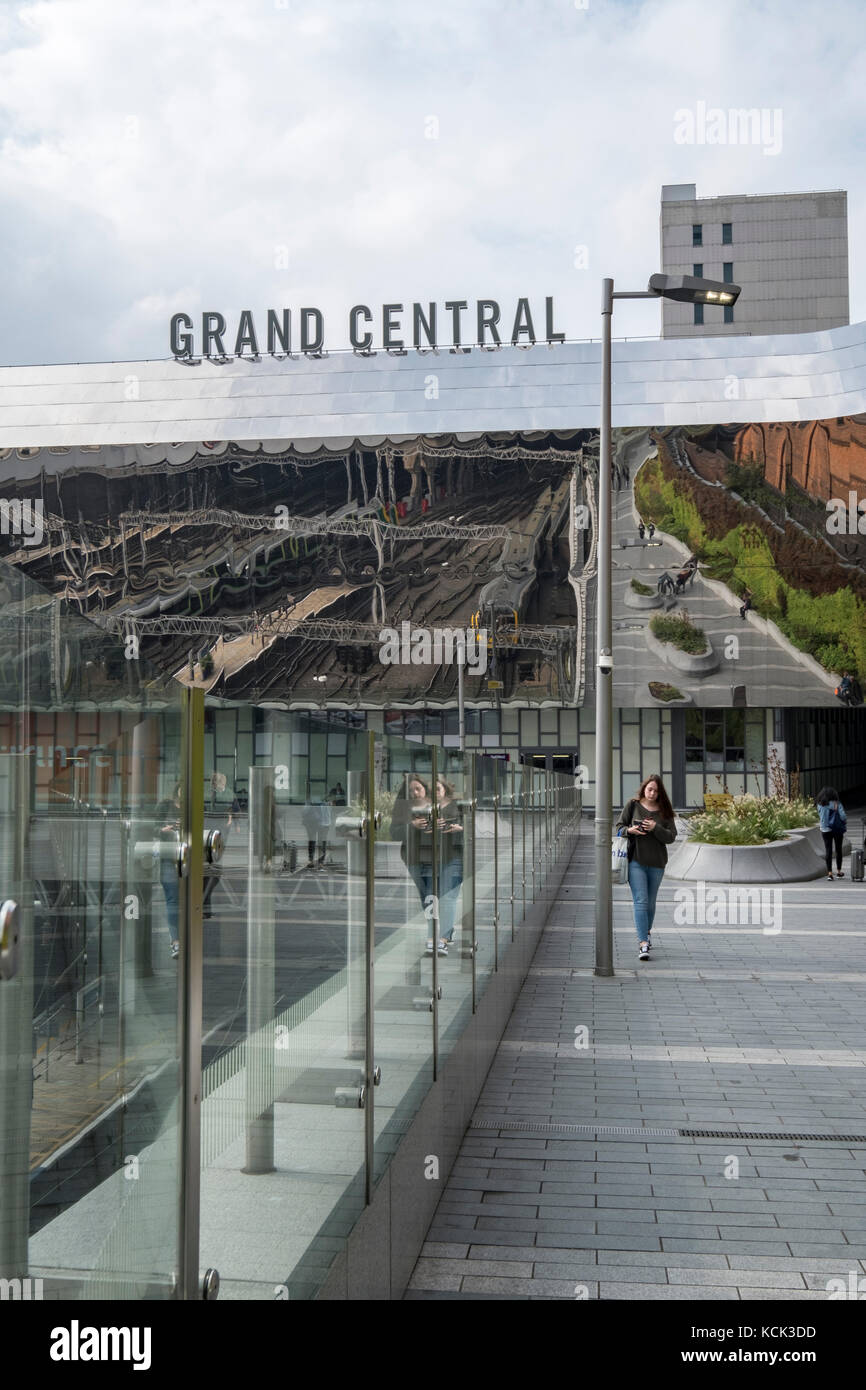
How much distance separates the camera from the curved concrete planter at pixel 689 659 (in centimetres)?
5869

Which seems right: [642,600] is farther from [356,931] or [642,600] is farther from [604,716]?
[356,931]

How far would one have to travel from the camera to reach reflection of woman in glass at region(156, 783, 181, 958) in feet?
8.20

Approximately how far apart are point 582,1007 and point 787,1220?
215 inches

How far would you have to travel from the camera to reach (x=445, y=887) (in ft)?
23.1

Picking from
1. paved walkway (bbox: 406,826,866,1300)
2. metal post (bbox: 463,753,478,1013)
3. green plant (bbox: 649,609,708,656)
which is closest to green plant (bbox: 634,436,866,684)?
green plant (bbox: 649,609,708,656)

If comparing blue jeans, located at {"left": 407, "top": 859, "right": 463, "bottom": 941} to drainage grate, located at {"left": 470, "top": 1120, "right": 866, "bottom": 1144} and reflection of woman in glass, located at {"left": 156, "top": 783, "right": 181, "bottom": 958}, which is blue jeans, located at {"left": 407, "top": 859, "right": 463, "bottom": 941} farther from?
reflection of woman in glass, located at {"left": 156, "top": 783, "right": 181, "bottom": 958}

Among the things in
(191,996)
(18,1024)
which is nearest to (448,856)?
(191,996)

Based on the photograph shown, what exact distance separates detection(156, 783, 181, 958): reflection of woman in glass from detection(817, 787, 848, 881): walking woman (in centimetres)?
2048

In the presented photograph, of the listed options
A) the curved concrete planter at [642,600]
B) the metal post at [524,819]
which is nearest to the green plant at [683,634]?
the curved concrete planter at [642,600]

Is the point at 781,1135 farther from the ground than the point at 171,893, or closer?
closer

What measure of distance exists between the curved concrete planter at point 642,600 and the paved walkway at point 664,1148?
154ft

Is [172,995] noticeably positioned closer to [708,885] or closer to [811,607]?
[708,885]

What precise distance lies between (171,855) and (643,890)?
11.4 metres
